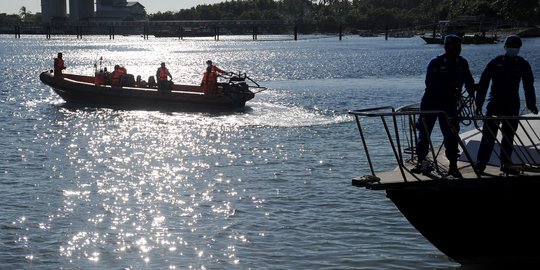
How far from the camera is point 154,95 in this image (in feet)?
121

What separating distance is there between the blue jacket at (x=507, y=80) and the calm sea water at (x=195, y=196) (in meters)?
3.23

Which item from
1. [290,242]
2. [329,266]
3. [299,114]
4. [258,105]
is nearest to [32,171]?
[290,242]

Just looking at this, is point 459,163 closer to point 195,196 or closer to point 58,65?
point 195,196

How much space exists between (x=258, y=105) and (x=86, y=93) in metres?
7.14

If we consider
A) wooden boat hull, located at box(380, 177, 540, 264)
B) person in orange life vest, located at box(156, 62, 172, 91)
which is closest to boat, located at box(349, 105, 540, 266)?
wooden boat hull, located at box(380, 177, 540, 264)

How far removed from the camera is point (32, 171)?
24.1 metres

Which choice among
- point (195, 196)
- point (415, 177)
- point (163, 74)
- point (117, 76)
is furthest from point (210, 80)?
point (415, 177)

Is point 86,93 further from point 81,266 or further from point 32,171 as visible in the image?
point 81,266

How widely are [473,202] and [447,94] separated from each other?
1.40m

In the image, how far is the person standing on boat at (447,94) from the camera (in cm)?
1180

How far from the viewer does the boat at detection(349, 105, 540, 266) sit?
37.9 ft

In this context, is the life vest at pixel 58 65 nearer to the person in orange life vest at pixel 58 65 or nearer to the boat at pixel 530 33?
the person in orange life vest at pixel 58 65

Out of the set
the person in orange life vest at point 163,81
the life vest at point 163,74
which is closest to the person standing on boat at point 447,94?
the life vest at point 163,74

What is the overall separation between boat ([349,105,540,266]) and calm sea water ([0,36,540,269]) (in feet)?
6.81
